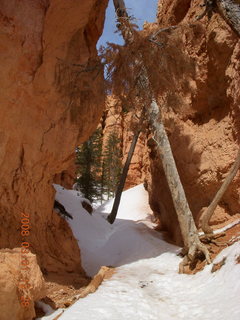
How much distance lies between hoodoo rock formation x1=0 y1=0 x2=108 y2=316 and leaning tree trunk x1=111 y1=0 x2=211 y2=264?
3.85ft

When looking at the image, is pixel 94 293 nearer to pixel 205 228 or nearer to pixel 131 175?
pixel 205 228

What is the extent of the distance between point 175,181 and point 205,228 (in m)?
1.58

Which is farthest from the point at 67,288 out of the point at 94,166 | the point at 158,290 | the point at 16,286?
the point at 94,166

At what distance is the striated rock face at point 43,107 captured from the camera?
689 cm

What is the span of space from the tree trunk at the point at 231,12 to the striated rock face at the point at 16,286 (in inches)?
241

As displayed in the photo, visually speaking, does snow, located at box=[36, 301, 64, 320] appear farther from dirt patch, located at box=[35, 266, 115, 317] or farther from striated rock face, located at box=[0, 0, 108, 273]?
striated rock face, located at box=[0, 0, 108, 273]

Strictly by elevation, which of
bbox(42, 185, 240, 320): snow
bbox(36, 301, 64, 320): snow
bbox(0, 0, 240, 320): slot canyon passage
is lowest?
bbox(42, 185, 240, 320): snow

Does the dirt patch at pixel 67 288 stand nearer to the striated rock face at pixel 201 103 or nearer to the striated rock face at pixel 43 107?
the striated rock face at pixel 43 107

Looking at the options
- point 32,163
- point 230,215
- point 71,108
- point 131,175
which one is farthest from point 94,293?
point 131,175

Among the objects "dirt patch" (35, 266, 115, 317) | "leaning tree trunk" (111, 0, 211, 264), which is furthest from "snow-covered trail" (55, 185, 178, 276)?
"leaning tree trunk" (111, 0, 211, 264)

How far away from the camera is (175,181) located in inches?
350

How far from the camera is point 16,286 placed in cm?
481

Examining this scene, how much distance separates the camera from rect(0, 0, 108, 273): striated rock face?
6895 millimetres

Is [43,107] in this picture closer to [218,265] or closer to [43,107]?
[43,107]
